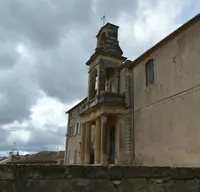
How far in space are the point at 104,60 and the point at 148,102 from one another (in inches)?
255

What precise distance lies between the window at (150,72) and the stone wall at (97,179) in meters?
12.8

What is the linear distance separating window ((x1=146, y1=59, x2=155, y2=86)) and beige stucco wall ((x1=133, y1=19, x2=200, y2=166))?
398 mm

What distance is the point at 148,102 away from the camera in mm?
15539

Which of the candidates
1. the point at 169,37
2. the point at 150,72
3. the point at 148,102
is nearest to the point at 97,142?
the point at 148,102

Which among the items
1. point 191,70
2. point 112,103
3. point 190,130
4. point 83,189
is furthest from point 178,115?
point 83,189

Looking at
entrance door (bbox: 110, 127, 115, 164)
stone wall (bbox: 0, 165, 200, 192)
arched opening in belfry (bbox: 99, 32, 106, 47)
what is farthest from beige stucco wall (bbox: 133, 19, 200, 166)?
stone wall (bbox: 0, 165, 200, 192)

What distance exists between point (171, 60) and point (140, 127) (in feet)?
16.1

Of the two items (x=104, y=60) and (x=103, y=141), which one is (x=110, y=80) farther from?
(x=103, y=141)

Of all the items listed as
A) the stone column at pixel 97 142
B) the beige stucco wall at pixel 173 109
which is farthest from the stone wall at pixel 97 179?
the stone column at pixel 97 142

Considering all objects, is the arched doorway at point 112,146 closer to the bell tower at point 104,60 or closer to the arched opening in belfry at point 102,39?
the bell tower at point 104,60

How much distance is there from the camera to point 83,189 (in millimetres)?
2660

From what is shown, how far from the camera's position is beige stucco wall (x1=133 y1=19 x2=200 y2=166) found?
11941 millimetres

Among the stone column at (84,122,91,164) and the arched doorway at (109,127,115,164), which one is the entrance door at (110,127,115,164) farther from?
the stone column at (84,122,91,164)

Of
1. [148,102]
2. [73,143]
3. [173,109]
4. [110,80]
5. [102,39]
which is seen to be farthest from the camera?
[73,143]
